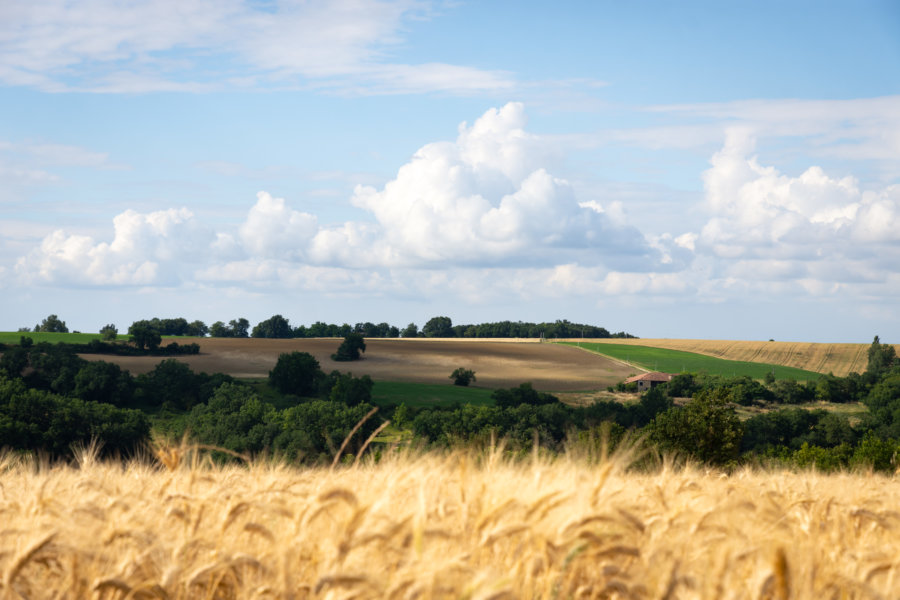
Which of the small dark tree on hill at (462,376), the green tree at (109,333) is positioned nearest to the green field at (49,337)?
the green tree at (109,333)

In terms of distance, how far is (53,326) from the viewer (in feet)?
445

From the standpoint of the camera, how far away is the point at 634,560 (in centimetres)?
493

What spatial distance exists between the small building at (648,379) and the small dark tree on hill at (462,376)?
21.0m

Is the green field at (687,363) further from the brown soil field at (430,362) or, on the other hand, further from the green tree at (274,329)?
the green tree at (274,329)

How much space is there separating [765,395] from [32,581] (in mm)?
100523

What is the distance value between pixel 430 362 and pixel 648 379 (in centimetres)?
3071

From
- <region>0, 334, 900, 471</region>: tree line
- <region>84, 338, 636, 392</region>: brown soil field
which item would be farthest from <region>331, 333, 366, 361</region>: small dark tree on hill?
<region>0, 334, 900, 471</region>: tree line

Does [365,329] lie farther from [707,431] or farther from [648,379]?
[707,431]

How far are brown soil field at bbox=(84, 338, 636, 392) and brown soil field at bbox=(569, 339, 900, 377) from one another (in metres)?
27.7

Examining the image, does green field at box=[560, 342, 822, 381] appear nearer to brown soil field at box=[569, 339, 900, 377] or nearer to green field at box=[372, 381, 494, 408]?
brown soil field at box=[569, 339, 900, 377]

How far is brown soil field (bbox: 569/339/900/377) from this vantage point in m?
125

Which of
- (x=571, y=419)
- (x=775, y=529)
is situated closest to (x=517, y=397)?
(x=571, y=419)

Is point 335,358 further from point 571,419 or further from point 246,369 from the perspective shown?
point 571,419

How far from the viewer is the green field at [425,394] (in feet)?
275
